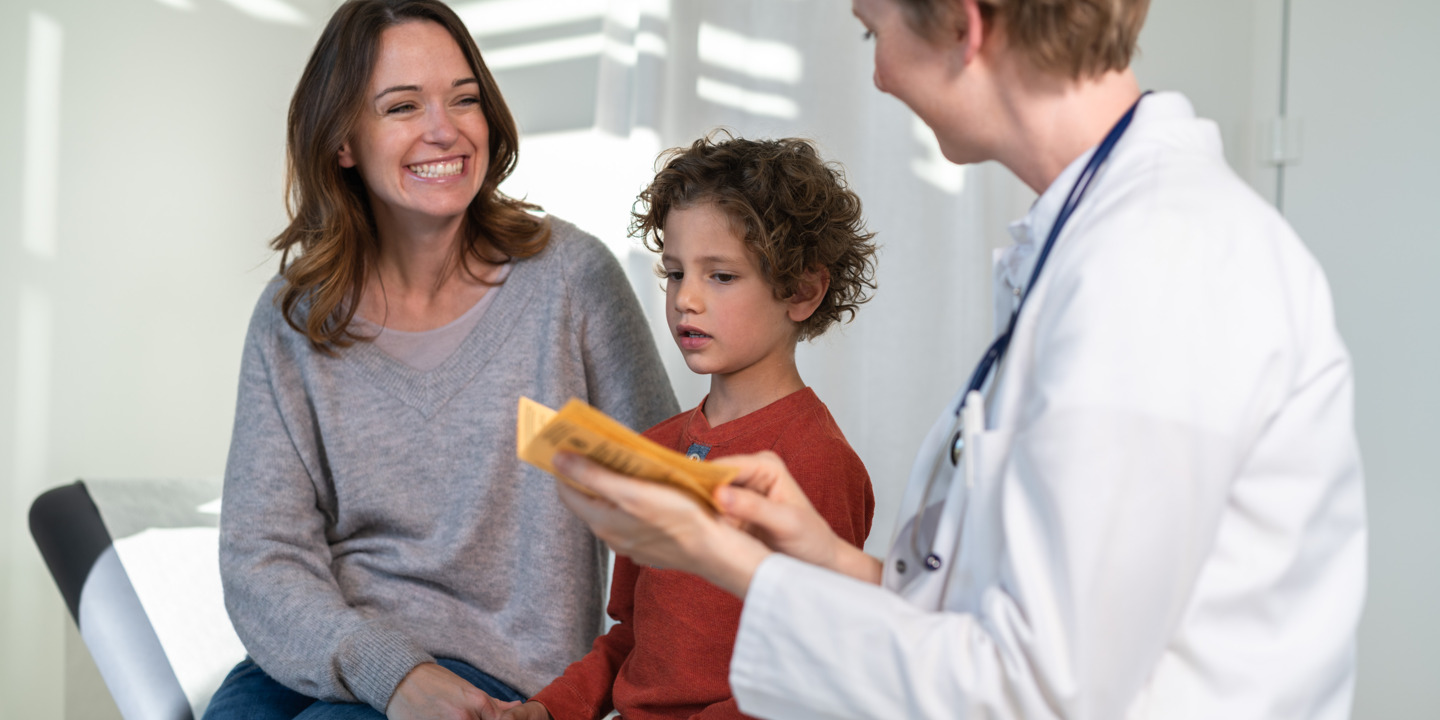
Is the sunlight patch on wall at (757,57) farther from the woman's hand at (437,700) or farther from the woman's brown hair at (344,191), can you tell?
the woman's hand at (437,700)

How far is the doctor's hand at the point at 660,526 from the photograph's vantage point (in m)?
0.77

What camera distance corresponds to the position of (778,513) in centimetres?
86

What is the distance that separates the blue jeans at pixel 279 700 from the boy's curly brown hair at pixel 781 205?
681 millimetres

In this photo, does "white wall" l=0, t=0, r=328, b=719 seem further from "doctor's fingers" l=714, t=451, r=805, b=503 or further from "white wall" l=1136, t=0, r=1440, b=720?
"white wall" l=1136, t=0, r=1440, b=720

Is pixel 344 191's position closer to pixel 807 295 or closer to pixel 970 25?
pixel 807 295

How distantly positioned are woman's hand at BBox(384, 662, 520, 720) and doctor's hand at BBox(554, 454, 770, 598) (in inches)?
25.9

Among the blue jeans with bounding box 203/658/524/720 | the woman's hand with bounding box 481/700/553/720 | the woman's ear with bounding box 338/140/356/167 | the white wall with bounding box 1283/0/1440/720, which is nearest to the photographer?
the woman's hand with bounding box 481/700/553/720

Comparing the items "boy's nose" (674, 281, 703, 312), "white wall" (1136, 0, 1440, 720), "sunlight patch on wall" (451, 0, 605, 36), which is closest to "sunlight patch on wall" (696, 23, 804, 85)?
"sunlight patch on wall" (451, 0, 605, 36)

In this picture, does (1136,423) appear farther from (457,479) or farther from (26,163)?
(26,163)

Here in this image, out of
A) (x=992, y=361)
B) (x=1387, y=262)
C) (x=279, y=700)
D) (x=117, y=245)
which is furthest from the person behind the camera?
(x=117, y=245)

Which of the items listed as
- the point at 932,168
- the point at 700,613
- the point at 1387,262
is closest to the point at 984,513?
the point at 700,613

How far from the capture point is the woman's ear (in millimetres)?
1676

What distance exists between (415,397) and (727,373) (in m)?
0.55

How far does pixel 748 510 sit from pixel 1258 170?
2.20 metres
